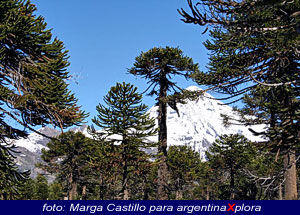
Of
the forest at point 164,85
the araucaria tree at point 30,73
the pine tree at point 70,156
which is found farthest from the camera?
the pine tree at point 70,156

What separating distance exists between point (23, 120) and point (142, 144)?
303 inches

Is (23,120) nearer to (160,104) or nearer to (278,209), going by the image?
(278,209)

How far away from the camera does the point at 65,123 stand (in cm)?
1098

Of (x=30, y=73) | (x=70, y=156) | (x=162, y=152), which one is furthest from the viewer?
(x=70, y=156)

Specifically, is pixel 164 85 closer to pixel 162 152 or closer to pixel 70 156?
pixel 162 152

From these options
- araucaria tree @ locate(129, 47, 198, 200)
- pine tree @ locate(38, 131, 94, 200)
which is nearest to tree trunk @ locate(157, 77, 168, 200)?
araucaria tree @ locate(129, 47, 198, 200)

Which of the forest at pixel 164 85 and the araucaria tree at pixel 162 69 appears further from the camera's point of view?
the araucaria tree at pixel 162 69

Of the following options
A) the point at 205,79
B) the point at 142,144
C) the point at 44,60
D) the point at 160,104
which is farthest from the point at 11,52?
the point at 160,104

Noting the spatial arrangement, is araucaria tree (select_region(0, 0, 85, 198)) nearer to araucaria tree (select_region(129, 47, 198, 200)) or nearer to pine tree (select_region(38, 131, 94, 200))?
araucaria tree (select_region(129, 47, 198, 200))

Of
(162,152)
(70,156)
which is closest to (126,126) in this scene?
(162,152)

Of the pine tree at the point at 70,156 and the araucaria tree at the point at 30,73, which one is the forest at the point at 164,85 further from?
Answer: the pine tree at the point at 70,156

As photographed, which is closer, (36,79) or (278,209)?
(278,209)

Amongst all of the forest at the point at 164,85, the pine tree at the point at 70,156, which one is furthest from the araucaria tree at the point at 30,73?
the pine tree at the point at 70,156

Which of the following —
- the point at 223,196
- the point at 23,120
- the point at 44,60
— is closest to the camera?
the point at 23,120
